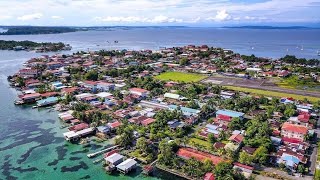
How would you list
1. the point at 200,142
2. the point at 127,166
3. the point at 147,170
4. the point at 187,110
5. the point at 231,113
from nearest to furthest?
the point at 147,170 → the point at 127,166 → the point at 200,142 → the point at 231,113 → the point at 187,110

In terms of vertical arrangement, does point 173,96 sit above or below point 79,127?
above

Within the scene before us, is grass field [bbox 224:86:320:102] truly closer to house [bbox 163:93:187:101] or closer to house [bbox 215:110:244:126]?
house [bbox 163:93:187:101]

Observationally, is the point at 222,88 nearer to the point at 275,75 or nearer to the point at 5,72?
the point at 275,75

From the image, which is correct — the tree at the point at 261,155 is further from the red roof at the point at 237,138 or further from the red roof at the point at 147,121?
the red roof at the point at 147,121

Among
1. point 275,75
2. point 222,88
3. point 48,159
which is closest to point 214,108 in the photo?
point 222,88

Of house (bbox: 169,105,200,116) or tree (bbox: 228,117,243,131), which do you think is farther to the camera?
house (bbox: 169,105,200,116)

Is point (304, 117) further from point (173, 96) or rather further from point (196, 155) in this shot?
point (173, 96)

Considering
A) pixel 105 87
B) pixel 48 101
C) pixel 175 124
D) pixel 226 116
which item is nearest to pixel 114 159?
pixel 175 124

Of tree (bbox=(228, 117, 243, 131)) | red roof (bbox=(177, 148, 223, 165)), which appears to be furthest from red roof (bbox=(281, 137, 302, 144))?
red roof (bbox=(177, 148, 223, 165))
